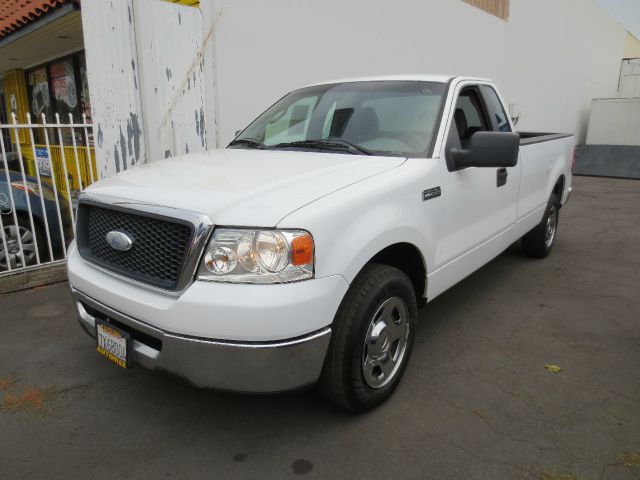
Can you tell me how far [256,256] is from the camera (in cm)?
211

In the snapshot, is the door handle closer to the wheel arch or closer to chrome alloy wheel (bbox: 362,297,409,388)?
the wheel arch

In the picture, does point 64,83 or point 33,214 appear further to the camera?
point 64,83

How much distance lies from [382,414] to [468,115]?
232cm

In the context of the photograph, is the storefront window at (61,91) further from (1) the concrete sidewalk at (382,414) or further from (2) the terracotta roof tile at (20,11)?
(1) the concrete sidewalk at (382,414)

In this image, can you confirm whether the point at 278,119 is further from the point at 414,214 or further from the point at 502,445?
the point at 502,445

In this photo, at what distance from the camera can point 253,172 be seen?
271 centimetres

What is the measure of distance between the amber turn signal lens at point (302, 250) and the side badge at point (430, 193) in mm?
993

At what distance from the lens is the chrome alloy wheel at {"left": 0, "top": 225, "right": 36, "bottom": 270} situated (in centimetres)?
497

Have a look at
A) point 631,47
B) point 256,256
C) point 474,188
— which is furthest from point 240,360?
point 631,47

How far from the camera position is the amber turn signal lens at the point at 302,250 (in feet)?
6.90

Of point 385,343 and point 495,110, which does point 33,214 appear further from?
point 495,110

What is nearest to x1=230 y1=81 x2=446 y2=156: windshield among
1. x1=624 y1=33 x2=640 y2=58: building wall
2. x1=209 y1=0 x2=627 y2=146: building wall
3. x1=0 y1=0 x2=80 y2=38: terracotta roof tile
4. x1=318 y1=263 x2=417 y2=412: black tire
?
x1=318 y1=263 x2=417 y2=412: black tire

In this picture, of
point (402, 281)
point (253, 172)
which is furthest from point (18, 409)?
point (402, 281)

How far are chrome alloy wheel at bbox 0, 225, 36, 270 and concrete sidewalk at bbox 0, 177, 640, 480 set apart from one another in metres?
1.04
